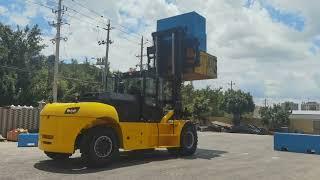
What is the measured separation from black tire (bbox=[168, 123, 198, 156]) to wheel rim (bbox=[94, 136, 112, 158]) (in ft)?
12.9

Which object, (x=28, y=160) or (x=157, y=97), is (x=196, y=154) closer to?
(x=157, y=97)

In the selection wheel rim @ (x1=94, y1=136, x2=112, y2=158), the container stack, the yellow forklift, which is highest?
the container stack

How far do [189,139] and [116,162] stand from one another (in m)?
3.86

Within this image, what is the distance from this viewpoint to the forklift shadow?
13.1 meters

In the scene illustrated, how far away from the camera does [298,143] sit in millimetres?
21219

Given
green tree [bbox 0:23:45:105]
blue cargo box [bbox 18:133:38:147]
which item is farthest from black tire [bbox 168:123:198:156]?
green tree [bbox 0:23:45:105]

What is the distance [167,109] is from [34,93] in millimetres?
32060

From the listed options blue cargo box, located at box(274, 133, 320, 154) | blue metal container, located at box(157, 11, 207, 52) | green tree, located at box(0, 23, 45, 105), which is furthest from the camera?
green tree, located at box(0, 23, 45, 105)

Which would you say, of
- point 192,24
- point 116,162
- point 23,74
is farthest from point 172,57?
point 23,74

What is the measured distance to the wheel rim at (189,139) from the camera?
1755 cm

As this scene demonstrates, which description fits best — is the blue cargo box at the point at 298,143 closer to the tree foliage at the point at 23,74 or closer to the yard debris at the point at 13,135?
the yard debris at the point at 13,135

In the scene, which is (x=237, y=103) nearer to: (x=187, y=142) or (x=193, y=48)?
(x=193, y=48)

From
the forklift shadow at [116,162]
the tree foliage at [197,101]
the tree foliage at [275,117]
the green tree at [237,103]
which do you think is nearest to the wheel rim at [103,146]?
the forklift shadow at [116,162]

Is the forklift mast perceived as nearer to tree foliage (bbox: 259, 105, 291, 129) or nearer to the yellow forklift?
the yellow forklift
